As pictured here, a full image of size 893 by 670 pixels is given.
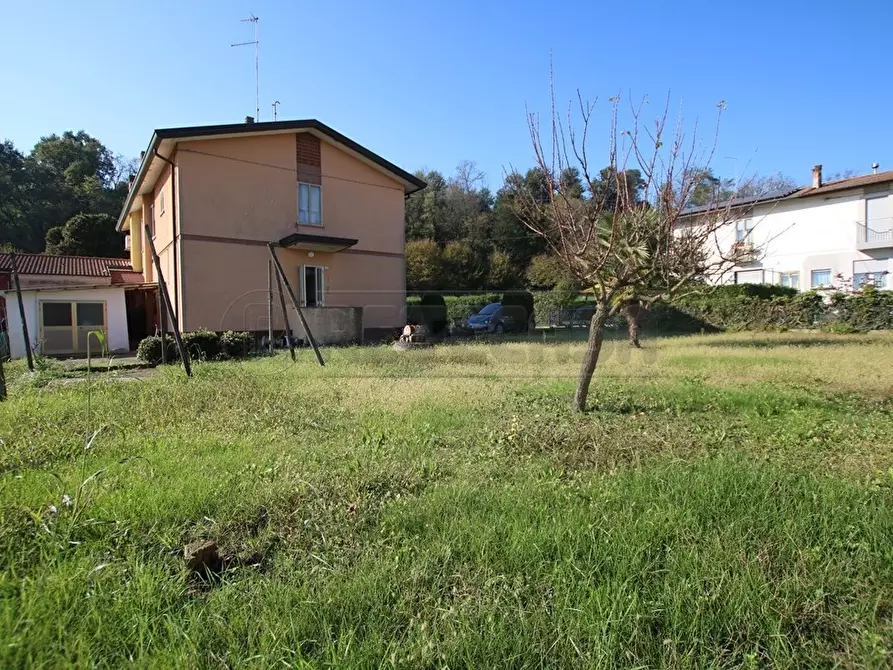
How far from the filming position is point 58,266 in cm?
2055

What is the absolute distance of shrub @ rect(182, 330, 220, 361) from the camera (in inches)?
501

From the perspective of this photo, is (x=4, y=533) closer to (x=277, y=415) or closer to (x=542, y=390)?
(x=277, y=415)

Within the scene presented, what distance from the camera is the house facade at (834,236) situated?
25.1 meters

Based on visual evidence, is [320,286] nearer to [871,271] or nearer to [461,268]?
[461,268]

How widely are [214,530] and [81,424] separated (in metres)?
3.49

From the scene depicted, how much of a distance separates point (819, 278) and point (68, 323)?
113ft

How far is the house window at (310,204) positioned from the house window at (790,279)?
1009 inches


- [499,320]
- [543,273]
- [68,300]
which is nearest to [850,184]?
[543,273]

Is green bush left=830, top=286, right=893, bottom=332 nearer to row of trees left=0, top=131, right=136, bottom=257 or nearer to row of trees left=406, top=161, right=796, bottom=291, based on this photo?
row of trees left=406, top=161, right=796, bottom=291

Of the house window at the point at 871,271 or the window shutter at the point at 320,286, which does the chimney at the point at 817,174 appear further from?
the window shutter at the point at 320,286

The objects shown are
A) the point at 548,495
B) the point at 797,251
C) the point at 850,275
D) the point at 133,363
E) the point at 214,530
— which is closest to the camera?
the point at 214,530

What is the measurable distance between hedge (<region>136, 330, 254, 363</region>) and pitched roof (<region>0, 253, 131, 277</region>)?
973 centimetres

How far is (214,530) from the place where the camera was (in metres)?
2.97

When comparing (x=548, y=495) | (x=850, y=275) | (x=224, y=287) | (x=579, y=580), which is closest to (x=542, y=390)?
(x=548, y=495)
